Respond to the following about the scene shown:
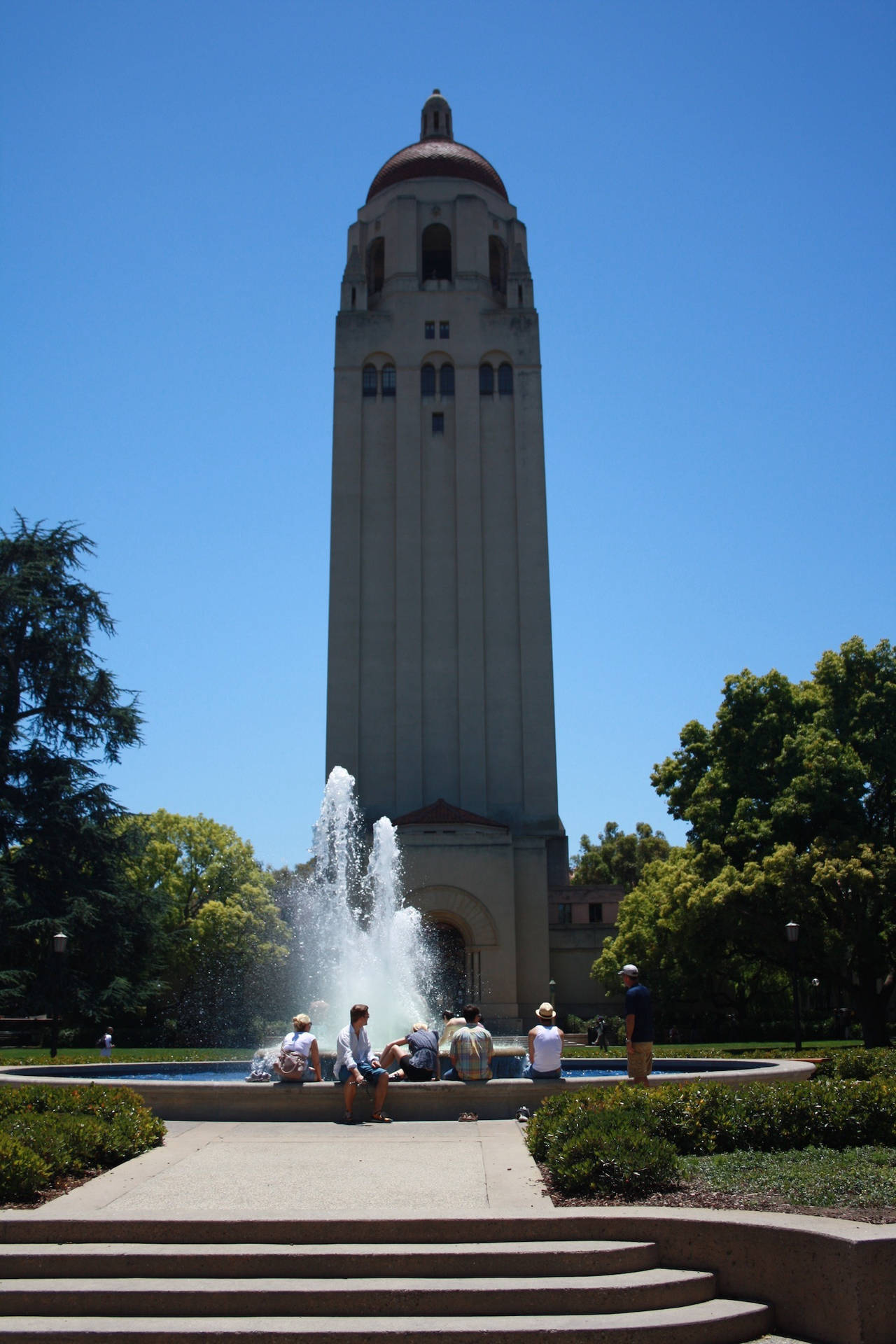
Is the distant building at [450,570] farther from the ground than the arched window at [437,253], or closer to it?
closer to it

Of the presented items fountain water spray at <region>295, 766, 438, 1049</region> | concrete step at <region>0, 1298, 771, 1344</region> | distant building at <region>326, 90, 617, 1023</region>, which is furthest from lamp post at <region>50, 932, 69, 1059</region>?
concrete step at <region>0, 1298, 771, 1344</region>

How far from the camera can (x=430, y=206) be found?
51812mm

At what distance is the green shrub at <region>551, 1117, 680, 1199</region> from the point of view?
25.0 feet

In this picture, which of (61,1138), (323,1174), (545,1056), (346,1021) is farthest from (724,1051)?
(61,1138)

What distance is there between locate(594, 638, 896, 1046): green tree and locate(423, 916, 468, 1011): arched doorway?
10054 mm

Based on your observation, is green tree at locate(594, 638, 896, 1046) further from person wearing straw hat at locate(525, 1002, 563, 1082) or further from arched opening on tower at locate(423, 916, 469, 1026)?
person wearing straw hat at locate(525, 1002, 563, 1082)

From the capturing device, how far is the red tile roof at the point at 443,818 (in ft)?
133

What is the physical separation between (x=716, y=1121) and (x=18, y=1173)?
5.03m

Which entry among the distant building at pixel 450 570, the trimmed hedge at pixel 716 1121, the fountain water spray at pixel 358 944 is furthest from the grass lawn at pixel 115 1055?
the distant building at pixel 450 570

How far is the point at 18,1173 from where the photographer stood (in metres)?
7.86

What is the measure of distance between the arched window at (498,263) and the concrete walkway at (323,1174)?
47236mm

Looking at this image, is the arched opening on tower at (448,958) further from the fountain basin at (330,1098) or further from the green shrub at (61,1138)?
the green shrub at (61,1138)

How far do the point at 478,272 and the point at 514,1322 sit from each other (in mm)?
48882

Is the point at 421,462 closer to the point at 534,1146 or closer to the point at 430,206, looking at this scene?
the point at 430,206
